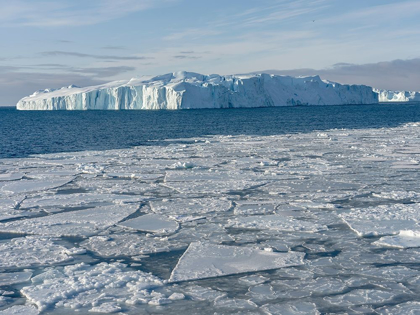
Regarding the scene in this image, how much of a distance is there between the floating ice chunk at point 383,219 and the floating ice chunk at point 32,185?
22.0 ft

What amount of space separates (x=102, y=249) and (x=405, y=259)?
383 centimetres

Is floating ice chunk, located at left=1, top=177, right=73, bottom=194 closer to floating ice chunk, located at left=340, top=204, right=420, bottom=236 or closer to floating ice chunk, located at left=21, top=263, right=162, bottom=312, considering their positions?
floating ice chunk, located at left=21, top=263, right=162, bottom=312

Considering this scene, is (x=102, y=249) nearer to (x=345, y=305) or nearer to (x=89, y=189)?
(x=345, y=305)

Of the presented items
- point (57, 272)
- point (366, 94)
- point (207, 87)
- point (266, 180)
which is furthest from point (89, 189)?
point (366, 94)

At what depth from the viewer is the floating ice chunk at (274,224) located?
7.38 m

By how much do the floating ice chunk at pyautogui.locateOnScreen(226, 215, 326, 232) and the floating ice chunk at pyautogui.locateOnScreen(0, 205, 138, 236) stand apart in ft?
6.46

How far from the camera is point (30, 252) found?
6.38 metres

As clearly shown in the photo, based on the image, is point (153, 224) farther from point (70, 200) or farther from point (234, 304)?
point (234, 304)

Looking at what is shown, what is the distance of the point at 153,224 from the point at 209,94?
224 feet

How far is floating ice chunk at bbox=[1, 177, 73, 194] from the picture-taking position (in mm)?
10898

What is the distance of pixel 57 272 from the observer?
563 centimetres

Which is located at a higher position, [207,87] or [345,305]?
[207,87]

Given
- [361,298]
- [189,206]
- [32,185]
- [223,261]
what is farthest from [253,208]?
[32,185]

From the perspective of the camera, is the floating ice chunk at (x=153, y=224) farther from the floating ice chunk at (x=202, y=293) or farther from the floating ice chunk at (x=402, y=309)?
the floating ice chunk at (x=402, y=309)
